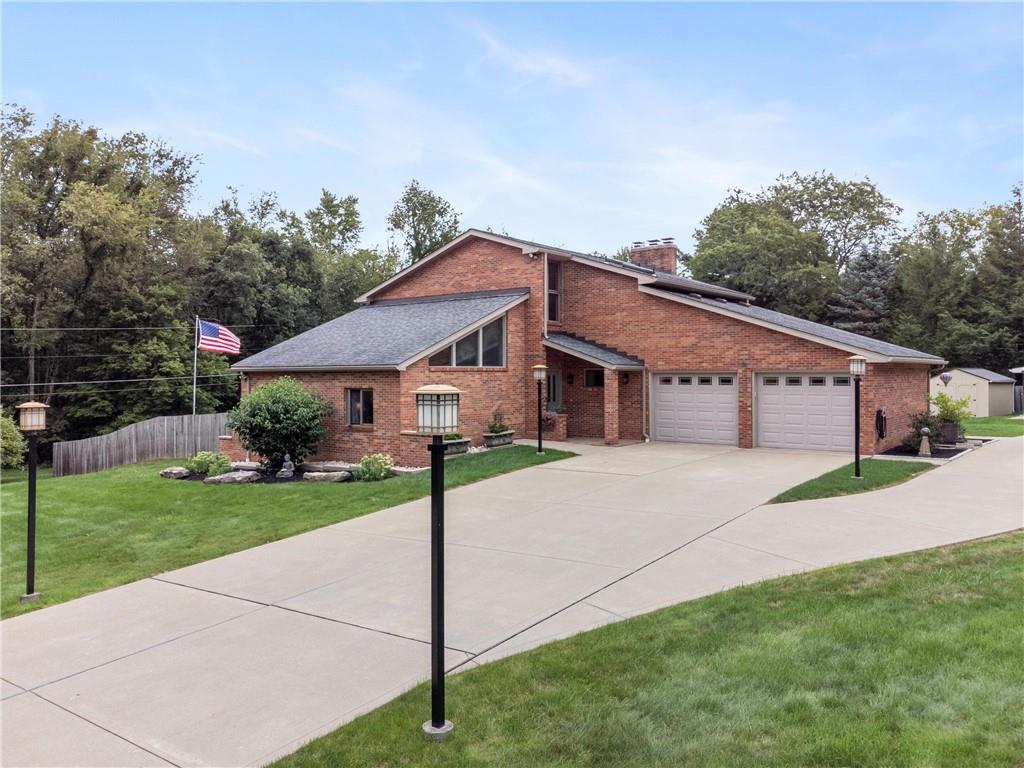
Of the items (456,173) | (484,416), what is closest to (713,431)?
(484,416)

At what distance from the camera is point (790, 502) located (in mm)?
10047

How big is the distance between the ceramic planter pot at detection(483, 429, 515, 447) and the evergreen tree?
30520 millimetres

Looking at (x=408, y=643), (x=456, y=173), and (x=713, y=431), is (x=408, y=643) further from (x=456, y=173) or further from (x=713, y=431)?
(x=456, y=173)

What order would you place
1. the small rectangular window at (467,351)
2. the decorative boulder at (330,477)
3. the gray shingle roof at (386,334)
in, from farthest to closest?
the small rectangular window at (467,351), the gray shingle roof at (386,334), the decorative boulder at (330,477)

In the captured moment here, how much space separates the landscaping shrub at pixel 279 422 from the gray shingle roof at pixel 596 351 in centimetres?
704

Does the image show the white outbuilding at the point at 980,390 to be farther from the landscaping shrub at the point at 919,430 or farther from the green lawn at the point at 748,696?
the green lawn at the point at 748,696

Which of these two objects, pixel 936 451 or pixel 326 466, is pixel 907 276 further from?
pixel 326 466

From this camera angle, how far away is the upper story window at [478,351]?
53.6 ft

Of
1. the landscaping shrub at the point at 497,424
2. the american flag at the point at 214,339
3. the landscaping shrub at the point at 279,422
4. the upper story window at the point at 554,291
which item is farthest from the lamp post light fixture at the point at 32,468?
the american flag at the point at 214,339

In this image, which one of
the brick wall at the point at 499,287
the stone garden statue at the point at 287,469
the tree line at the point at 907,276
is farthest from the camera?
the tree line at the point at 907,276

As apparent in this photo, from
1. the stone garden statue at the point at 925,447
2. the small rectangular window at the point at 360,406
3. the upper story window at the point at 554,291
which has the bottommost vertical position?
the stone garden statue at the point at 925,447

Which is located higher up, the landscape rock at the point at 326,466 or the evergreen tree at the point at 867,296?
the evergreen tree at the point at 867,296

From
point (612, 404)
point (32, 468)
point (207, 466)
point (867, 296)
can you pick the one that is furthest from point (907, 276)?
point (32, 468)

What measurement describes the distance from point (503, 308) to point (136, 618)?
13235 mm
